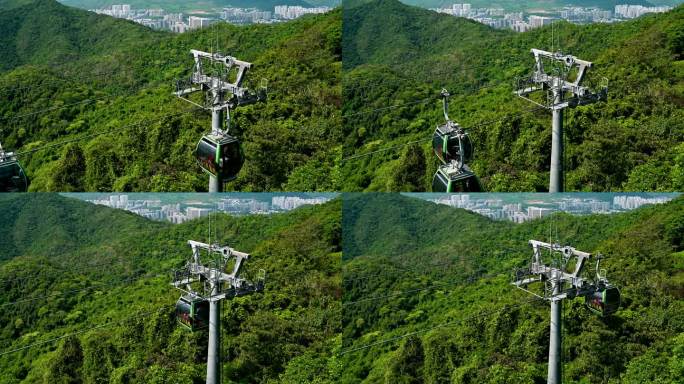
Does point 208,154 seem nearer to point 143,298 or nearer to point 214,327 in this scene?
point 214,327

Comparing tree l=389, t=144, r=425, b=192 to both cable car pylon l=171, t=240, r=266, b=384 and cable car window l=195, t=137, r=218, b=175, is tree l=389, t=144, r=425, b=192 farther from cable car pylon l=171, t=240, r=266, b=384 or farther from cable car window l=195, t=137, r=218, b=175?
cable car window l=195, t=137, r=218, b=175

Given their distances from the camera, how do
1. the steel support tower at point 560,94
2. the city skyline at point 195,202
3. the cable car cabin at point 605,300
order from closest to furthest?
the steel support tower at point 560,94
the cable car cabin at point 605,300
the city skyline at point 195,202

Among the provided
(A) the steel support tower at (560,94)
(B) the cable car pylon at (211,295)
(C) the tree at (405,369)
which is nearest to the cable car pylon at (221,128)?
(B) the cable car pylon at (211,295)

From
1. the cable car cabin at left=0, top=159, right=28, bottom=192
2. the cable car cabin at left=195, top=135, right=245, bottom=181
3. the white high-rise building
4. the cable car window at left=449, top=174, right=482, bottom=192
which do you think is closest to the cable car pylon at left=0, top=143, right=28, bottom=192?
the cable car cabin at left=0, top=159, right=28, bottom=192

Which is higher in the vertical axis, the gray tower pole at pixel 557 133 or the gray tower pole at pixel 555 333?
the gray tower pole at pixel 557 133

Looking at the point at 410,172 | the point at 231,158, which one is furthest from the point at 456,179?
the point at 410,172

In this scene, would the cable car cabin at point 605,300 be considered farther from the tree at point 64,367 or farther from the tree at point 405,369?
the tree at point 64,367
